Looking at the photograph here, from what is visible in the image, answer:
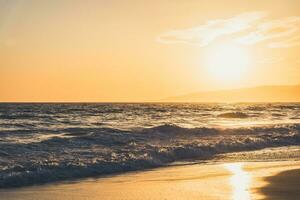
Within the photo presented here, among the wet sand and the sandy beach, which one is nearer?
the wet sand

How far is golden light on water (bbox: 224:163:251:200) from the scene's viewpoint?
10055 mm

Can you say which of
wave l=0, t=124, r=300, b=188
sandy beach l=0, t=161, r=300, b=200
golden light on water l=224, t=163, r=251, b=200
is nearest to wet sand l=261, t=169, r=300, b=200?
sandy beach l=0, t=161, r=300, b=200

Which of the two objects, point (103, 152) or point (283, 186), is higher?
point (103, 152)

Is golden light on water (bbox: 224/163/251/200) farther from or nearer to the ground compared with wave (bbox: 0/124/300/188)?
nearer to the ground

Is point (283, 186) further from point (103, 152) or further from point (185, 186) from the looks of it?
point (103, 152)

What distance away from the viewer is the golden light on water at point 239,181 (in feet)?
33.0

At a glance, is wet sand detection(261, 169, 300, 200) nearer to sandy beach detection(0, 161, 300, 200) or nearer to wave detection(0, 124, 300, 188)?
sandy beach detection(0, 161, 300, 200)

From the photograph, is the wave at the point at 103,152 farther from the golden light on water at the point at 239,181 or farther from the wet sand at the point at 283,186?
the wet sand at the point at 283,186

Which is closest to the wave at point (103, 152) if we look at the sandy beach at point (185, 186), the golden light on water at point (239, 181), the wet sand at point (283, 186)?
the sandy beach at point (185, 186)

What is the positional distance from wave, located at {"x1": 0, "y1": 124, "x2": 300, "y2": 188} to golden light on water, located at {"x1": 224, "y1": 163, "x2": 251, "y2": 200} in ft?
9.30

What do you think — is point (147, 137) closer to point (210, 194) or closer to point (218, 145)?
point (218, 145)

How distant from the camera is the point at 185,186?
11195mm

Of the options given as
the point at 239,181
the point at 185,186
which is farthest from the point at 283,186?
the point at 185,186

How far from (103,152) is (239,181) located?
23.6ft
